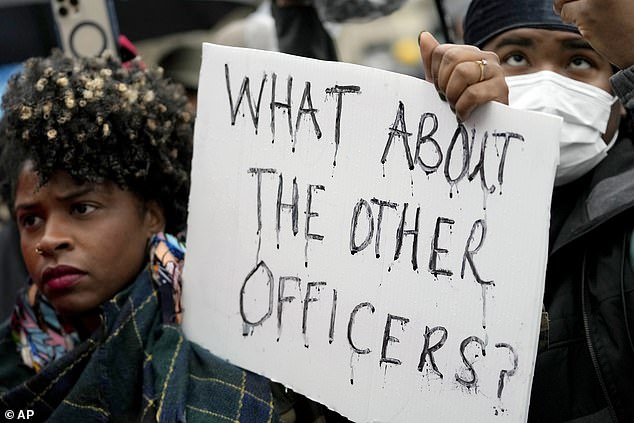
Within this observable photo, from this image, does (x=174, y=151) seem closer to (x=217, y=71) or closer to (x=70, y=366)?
(x=217, y=71)

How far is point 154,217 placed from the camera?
2395 mm

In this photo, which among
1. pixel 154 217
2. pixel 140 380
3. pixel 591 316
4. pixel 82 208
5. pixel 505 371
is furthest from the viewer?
pixel 154 217

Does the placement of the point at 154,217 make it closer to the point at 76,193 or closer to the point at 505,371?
the point at 76,193

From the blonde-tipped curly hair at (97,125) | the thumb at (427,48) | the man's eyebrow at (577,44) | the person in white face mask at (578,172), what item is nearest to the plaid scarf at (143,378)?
the blonde-tipped curly hair at (97,125)

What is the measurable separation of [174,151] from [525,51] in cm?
90

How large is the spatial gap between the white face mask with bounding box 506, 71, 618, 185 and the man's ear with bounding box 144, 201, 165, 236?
93cm

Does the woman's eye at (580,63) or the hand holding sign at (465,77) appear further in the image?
the woman's eye at (580,63)

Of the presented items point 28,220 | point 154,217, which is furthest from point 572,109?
point 28,220

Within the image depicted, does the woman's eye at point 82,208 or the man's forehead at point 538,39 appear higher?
the man's forehead at point 538,39

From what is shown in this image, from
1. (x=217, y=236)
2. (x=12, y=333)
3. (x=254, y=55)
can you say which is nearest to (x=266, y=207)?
(x=217, y=236)

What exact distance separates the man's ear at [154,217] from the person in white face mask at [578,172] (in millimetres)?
889

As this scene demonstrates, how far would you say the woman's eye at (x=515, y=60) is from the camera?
85.6 inches

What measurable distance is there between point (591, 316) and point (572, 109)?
0.46 metres

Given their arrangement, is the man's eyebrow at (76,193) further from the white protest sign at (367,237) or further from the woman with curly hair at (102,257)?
the white protest sign at (367,237)
